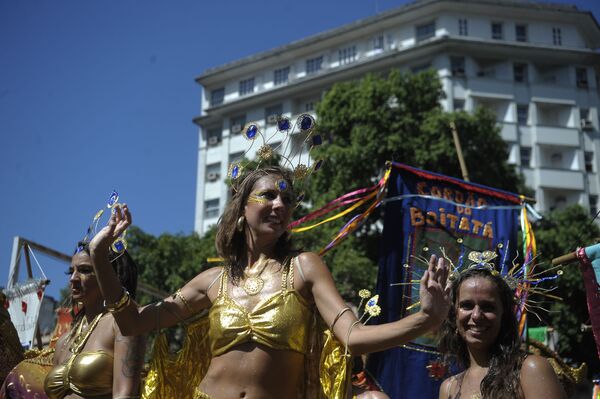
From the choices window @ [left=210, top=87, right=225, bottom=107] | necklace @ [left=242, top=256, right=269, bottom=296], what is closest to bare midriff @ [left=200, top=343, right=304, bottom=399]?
necklace @ [left=242, top=256, right=269, bottom=296]

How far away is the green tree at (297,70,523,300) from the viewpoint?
71.4 feet

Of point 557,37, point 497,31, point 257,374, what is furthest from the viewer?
point 497,31

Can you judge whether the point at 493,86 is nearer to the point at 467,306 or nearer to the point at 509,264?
the point at 509,264

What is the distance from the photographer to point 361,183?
73.7ft

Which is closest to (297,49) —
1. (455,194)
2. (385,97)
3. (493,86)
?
(493,86)

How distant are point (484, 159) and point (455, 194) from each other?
596 inches

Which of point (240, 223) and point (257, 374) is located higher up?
point (240, 223)

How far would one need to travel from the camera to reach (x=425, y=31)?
3856 centimetres

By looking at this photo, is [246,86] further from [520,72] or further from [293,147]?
[293,147]

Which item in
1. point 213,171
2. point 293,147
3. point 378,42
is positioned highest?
point 378,42

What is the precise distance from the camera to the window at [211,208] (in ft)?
143

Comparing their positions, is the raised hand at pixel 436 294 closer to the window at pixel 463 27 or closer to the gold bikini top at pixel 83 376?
the gold bikini top at pixel 83 376

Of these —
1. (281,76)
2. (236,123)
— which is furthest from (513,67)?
(236,123)

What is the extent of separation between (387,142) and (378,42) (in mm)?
18202
